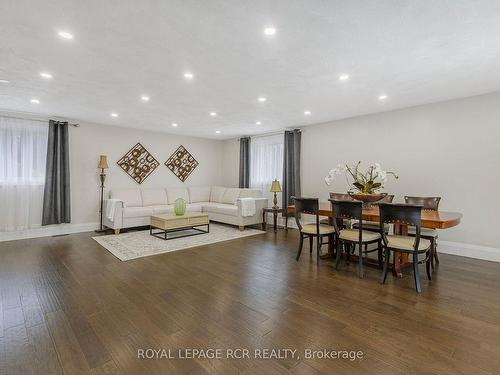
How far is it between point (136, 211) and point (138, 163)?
5.23ft

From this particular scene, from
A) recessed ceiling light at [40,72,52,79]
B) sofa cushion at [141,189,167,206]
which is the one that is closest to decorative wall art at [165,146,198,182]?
sofa cushion at [141,189,167,206]

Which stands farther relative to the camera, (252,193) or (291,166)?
(252,193)

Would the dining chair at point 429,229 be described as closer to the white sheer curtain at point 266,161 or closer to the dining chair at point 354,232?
the dining chair at point 354,232

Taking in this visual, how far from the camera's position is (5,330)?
2.01 metres

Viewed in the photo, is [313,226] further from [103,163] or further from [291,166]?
[103,163]

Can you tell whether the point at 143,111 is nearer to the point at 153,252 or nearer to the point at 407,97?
the point at 153,252

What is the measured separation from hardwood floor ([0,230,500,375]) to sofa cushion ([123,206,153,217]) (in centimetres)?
186

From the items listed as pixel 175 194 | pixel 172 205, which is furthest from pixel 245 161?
pixel 172 205

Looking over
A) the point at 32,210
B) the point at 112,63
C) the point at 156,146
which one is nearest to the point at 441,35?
the point at 112,63

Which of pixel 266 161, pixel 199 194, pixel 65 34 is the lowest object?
pixel 199 194

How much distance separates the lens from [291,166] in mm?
6379

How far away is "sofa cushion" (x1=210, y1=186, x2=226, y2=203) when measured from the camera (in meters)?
7.55

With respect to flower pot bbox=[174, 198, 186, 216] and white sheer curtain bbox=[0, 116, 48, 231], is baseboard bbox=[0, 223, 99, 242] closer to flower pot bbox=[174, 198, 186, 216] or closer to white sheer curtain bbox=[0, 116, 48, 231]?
white sheer curtain bbox=[0, 116, 48, 231]

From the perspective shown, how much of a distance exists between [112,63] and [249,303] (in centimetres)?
297
